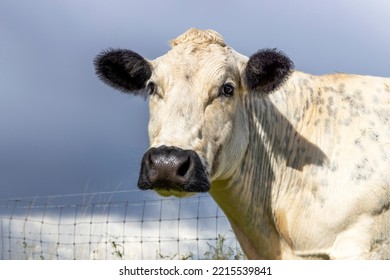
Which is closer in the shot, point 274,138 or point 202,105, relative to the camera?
point 202,105

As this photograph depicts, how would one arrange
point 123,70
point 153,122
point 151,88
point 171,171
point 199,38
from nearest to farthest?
1. point 171,171
2. point 153,122
3. point 151,88
4. point 199,38
5. point 123,70

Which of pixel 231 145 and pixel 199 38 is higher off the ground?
pixel 199 38

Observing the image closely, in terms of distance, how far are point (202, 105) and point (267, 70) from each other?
104cm

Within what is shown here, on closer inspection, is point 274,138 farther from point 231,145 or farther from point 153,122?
point 153,122

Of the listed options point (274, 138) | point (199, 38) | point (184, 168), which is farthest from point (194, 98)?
point (274, 138)

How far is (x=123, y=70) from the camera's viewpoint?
33.3ft

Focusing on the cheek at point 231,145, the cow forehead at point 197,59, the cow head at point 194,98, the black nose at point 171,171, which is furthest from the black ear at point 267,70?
the black nose at point 171,171

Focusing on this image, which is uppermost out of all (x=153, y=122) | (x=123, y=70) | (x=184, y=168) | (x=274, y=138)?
(x=123, y=70)

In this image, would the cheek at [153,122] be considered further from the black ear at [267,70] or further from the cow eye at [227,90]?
the black ear at [267,70]

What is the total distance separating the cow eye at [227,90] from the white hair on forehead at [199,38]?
26.4 inches

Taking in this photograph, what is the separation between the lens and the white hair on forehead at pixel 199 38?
9.70 m

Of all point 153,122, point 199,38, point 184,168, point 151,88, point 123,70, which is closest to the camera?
point 184,168

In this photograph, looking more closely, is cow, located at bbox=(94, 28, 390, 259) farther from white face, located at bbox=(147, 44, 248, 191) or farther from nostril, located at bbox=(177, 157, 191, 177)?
nostril, located at bbox=(177, 157, 191, 177)
